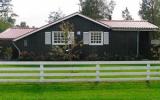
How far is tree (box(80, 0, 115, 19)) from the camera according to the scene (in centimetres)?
7294

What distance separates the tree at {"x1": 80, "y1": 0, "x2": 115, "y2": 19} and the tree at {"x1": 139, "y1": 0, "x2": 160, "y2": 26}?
22.4 ft

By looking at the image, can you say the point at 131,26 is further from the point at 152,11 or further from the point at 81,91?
the point at 152,11

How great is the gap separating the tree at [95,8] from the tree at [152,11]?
22.4 ft

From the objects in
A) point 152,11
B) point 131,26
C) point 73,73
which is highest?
point 152,11

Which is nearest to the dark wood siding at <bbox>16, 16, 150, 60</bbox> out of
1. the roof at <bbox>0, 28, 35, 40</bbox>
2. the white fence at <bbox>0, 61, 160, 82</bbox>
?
the roof at <bbox>0, 28, 35, 40</bbox>

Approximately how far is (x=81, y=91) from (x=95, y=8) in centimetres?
5945

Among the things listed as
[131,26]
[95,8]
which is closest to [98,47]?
[131,26]

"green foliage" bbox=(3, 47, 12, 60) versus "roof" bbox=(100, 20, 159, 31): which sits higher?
"roof" bbox=(100, 20, 159, 31)

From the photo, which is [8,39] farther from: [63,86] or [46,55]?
[63,86]

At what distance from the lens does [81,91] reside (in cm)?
1543

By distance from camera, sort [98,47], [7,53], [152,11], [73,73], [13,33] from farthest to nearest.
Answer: [152,11], [13,33], [7,53], [98,47], [73,73]

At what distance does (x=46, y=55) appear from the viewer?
37844 mm

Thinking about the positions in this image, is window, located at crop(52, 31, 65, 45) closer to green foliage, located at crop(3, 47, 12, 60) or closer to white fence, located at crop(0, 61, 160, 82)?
green foliage, located at crop(3, 47, 12, 60)

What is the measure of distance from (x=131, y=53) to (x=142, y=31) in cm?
226
